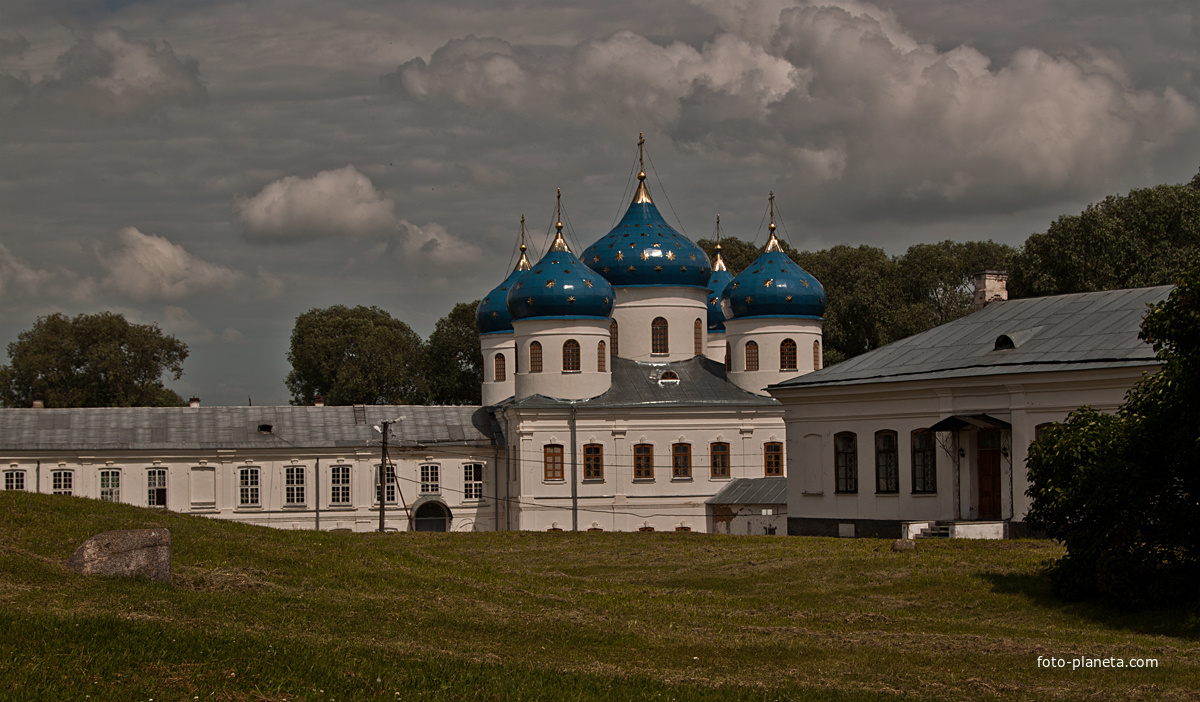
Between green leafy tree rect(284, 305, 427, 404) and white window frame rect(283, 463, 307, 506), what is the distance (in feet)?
78.9

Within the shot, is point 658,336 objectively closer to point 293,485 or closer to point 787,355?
point 787,355

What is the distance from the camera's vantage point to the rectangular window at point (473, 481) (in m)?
50.1

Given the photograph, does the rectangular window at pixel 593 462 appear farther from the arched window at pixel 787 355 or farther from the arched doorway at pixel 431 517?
the arched window at pixel 787 355

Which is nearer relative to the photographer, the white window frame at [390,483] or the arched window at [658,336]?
the white window frame at [390,483]

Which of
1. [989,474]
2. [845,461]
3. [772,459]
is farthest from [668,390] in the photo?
[989,474]

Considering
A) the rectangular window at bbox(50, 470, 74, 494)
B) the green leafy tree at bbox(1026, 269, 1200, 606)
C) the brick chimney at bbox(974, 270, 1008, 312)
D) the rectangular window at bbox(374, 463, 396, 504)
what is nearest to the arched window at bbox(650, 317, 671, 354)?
the rectangular window at bbox(374, 463, 396, 504)

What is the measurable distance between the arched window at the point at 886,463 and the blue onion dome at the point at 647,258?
761 inches

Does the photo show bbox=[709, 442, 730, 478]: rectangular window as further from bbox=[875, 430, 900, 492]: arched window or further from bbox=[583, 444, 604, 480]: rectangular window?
bbox=[875, 430, 900, 492]: arched window

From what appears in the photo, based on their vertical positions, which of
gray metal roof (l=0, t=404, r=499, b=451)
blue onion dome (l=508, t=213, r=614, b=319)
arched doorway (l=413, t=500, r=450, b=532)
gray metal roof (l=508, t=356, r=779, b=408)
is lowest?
arched doorway (l=413, t=500, r=450, b=532)

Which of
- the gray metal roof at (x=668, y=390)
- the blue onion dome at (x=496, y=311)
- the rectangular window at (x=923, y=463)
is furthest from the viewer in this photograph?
the blue onion dome at (x=496, y=311)

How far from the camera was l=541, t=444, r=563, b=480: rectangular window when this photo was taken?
4559 centimetres

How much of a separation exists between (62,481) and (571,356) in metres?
18.4

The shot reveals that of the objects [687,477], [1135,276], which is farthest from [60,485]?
[1135,276]

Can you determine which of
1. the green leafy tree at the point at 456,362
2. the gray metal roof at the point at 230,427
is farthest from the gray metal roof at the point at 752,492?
the green leafy tree at the point at 456,362
